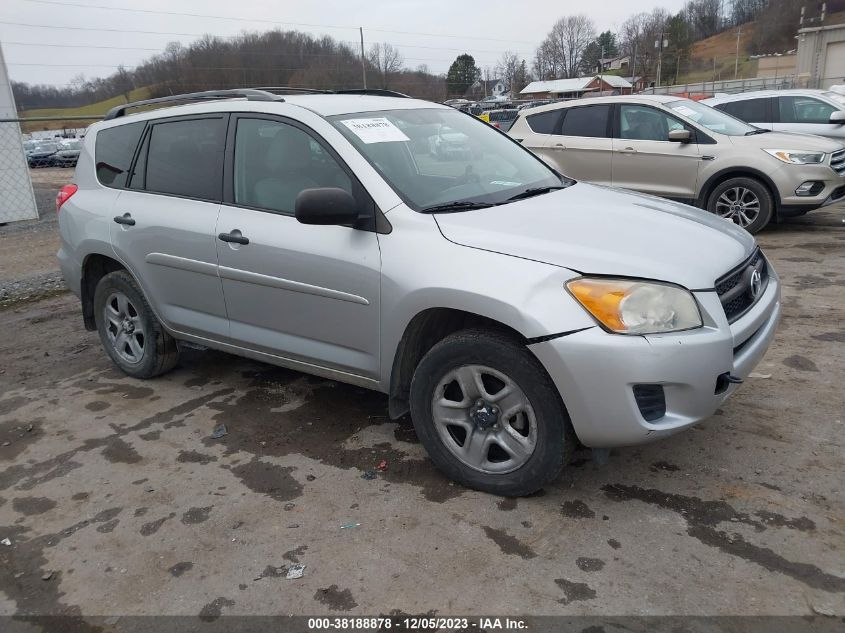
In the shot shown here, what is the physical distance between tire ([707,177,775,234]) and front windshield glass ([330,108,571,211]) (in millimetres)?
4703

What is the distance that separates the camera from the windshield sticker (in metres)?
3.51

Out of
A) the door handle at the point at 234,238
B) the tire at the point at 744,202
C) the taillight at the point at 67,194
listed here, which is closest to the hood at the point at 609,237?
the door handle at the point at 234,238

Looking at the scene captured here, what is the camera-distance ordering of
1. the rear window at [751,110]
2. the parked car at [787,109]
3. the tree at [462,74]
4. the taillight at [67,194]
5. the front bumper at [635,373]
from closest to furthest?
the front bumper at [635,373] → the taillight at [67,194] → the parked car at [787,109] → the rear window at [751,110] → the tree at [462,74]

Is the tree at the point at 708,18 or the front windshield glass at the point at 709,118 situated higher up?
the tree at the point at 708,18

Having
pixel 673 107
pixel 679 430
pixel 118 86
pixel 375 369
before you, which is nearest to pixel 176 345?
pixel 375 369

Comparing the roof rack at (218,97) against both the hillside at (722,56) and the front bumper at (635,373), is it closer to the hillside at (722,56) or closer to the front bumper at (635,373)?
the front bumper at (635,373)

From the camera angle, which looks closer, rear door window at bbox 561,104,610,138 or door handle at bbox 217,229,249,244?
door handle at bbox 217,229,249,244

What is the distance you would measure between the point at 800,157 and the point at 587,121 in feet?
8.44

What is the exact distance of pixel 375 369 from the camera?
10.9 ft

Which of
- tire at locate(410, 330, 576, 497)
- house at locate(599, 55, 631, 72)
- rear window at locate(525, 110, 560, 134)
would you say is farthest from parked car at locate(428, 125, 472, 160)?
house at locate(599, 55, 631, 72)

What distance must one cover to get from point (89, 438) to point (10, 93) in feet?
35.9

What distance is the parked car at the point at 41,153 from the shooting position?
1212 inches

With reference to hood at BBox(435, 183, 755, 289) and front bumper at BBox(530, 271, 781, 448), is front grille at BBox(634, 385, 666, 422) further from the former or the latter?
hood at BBox(435, 183, 755, 289)

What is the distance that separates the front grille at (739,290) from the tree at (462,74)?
66.3m
